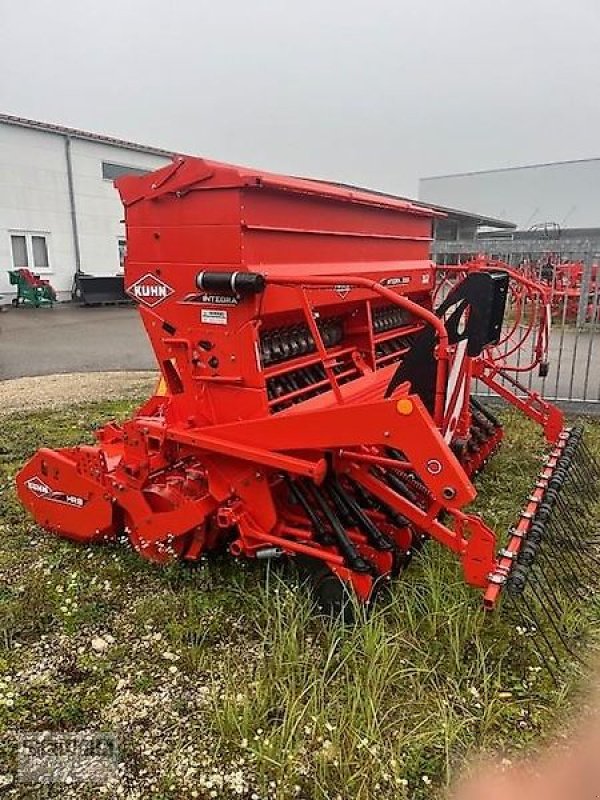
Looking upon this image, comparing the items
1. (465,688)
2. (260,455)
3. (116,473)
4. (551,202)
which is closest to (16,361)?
(116,473)

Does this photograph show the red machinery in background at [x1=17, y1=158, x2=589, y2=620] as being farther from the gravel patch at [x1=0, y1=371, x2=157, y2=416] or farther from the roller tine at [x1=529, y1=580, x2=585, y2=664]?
the gravel patch at [x1=0, y1=371, x2=157, y2=416]

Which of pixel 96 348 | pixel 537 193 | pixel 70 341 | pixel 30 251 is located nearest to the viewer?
pixel 96 348

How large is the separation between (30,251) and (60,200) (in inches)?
66.5

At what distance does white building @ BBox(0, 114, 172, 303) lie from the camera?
17500 millimetres

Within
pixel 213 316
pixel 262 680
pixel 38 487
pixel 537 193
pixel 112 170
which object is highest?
pixel 537 193

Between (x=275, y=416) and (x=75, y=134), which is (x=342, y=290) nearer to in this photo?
(x=275, y=416)

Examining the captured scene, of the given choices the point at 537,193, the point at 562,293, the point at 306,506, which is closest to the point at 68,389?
the point at 562,293

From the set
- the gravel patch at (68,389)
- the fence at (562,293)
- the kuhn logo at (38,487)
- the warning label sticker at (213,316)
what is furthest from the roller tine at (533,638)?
the gravel patch at (68,389)

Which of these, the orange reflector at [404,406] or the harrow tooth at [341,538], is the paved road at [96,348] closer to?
the harrow tooth at [341,538]

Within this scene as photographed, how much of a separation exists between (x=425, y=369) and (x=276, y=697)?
1.62 meters

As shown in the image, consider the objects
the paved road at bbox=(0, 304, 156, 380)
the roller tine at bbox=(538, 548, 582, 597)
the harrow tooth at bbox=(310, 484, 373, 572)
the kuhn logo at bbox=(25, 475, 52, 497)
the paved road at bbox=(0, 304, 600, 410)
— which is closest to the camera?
the harrow tooth at bbox=(310, 484, 373, 572)

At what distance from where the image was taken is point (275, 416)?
10.0ft

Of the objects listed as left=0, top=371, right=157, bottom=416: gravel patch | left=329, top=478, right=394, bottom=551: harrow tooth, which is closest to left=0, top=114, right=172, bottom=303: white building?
left=0, top=371, right=157, bottom=416: gravel patch

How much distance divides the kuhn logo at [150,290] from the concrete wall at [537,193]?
36.8 metres
